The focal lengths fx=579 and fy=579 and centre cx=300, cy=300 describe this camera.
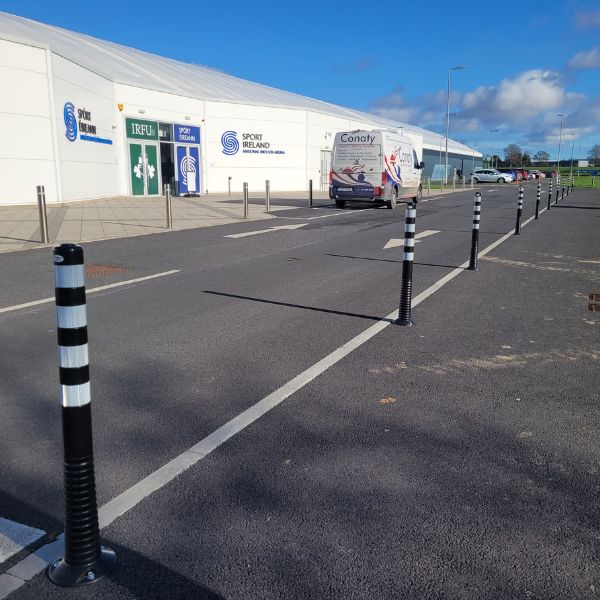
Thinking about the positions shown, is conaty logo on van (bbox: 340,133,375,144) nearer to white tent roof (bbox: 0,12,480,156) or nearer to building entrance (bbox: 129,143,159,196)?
white tent roof (bbox: 0,12,480,156)

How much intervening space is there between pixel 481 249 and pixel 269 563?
10.8 meters

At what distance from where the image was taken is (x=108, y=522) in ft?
8.59

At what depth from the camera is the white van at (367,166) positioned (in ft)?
70.4

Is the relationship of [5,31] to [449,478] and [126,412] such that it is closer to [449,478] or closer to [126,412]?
[126,412]

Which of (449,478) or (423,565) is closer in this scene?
(423,565)

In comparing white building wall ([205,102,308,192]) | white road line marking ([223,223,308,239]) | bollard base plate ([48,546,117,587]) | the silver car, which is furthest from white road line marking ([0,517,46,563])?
the silver car

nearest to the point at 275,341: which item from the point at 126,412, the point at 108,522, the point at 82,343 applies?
the point at 126,412

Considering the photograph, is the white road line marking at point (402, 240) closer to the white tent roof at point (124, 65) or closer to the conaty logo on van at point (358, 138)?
the conaty logo on van at point (358, 138)

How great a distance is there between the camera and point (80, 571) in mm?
2262

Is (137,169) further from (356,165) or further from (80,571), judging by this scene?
(80,571)

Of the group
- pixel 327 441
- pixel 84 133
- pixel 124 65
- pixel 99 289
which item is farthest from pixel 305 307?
pixel 124 65

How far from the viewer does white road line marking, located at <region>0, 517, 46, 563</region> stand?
2.39 metres

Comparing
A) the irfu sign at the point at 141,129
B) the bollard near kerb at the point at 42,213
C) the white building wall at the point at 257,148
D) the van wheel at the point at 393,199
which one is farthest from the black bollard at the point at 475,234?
the white building wall at the point at 257,148

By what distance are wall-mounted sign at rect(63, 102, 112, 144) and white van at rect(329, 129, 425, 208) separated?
399 inches
